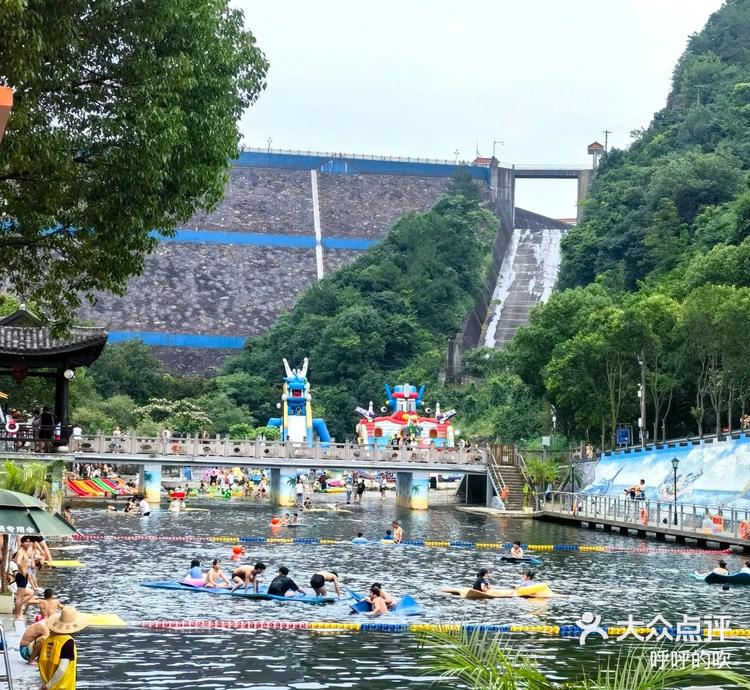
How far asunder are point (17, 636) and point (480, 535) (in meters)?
31.8

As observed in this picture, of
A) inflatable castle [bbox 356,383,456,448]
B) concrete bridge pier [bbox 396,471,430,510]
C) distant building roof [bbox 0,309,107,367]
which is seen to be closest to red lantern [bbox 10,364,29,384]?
distant building roof [bbox 0,309,107,367]

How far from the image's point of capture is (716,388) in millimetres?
62844

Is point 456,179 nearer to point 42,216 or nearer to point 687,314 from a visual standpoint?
point 687,314

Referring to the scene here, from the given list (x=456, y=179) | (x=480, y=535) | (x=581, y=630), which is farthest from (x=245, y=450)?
(x=456, y=179)

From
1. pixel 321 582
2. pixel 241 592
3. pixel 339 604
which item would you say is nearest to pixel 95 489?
pixel 241 592

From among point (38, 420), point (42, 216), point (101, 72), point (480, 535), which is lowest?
point (480, 535)

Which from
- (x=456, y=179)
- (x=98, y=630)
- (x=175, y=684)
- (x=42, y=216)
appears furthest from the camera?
(x=456, y=179)

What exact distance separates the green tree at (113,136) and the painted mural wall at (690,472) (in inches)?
1279

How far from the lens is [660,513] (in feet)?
168

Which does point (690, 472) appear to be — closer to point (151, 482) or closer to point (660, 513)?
point (660, 513)

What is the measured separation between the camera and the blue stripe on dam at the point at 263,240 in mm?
134250

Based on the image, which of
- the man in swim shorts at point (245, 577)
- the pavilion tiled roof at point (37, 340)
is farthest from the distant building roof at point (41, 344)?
the man in swim shorts at point (245, 577)

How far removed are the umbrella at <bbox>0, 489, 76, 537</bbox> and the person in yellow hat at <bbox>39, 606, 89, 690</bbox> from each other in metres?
4.94

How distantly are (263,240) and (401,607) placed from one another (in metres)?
111
